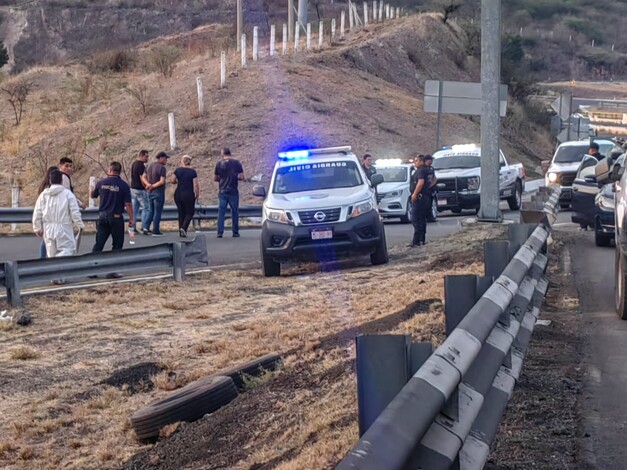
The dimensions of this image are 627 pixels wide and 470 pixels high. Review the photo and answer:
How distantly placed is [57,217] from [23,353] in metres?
4.06

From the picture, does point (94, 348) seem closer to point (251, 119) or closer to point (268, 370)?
point (268, 370)

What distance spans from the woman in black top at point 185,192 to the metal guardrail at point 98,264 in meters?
5.13

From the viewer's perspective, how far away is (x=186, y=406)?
8352mm

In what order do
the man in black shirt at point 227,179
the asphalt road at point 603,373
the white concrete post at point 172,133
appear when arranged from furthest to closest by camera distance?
the white concrete post at point 172,133
the man in black shirt at point 227,179
the asphalt road at point 603,373

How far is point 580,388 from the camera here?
7488 millimetres

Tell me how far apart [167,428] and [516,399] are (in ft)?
8.41

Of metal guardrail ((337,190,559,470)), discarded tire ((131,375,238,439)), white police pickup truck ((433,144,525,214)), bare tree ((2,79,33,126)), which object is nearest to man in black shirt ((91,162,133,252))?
discarded tire ((131,375,238,439))

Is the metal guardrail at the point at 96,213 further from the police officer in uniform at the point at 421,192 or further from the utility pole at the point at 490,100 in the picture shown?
the utility pole at the point at 490,100

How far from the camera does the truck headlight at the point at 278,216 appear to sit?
55.5 feet

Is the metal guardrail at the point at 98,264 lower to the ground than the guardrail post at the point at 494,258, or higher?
lower

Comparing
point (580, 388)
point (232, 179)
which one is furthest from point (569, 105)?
point (580, 388)

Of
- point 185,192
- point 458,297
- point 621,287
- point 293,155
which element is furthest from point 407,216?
point 458,297

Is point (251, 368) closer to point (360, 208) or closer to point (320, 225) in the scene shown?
point (320, 225)

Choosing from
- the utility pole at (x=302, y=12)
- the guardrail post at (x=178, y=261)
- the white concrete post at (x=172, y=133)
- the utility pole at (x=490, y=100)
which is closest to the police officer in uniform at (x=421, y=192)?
the utility pole at (x=490, y=100)
